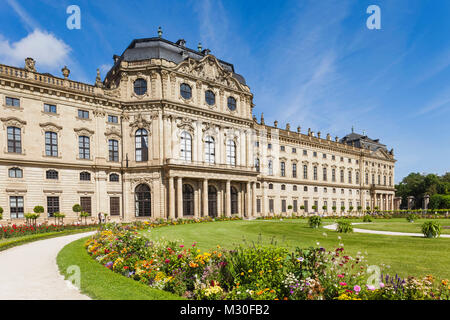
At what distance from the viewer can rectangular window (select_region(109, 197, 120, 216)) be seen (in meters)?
33.9

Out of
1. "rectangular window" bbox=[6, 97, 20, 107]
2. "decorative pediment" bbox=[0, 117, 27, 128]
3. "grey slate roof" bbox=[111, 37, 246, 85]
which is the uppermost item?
"grey slate roof" bbox=[111, 37, 246, 85]

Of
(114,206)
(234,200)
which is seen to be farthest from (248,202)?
(114,206)

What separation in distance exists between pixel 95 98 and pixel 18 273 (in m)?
28.3

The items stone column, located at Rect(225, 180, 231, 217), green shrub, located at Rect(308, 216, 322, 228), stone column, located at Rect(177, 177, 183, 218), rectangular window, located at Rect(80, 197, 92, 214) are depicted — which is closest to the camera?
green shrub, located at Rect(308, 216, 322, 228)

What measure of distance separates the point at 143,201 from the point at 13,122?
55.9ft

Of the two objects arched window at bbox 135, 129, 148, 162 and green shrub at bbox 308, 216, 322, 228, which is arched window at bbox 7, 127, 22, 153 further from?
green shrub at bbox 308, 216, 322, 228

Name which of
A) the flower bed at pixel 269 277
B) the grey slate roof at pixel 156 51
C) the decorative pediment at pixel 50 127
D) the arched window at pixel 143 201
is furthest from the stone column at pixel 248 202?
the flower bed at pixel 269 277

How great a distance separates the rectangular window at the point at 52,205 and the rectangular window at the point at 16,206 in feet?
8.29

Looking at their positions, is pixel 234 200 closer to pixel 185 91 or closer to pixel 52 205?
pixel 185 91

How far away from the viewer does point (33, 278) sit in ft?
29.2

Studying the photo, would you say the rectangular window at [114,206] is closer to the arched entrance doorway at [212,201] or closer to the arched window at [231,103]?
the arched entrance doorway at [212,201]

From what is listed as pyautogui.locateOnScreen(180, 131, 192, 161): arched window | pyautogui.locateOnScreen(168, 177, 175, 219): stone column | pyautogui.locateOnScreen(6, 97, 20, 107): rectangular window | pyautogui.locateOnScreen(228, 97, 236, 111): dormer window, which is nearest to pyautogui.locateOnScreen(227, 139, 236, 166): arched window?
pyautogui.locateOnScreen(228, 97, 236, 111): dormer window

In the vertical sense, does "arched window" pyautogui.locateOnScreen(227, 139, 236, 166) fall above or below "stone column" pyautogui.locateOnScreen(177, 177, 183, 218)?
above

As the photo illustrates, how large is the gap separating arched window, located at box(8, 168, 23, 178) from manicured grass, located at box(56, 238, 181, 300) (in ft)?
77.8
